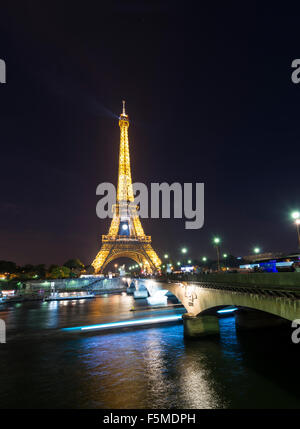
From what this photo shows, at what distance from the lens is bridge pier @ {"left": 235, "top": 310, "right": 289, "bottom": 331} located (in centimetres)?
3281

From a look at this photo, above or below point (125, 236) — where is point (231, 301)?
below

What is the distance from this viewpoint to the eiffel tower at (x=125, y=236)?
119 metres

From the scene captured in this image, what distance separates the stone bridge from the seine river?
5.26 feet

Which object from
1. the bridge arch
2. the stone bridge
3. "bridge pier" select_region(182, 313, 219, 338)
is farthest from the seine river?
the bridge arch

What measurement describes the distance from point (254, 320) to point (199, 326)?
26.1 feet

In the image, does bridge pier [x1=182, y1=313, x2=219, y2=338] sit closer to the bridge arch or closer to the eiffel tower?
the bridge arch

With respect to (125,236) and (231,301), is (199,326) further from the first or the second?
(125,236)

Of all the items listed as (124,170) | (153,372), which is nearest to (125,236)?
(124,170)

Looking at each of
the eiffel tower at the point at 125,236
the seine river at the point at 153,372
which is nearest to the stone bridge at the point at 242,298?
the seine river at the point at 153,372

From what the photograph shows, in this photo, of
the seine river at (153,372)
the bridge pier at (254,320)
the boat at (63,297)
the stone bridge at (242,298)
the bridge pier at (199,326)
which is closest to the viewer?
the stone bridge at (242,298)

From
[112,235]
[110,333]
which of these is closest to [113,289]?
[112,235]

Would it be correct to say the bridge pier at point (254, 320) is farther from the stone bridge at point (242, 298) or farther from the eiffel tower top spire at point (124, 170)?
the eiffel tower top spire at point (124, 170)

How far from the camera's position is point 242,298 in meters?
19.8
